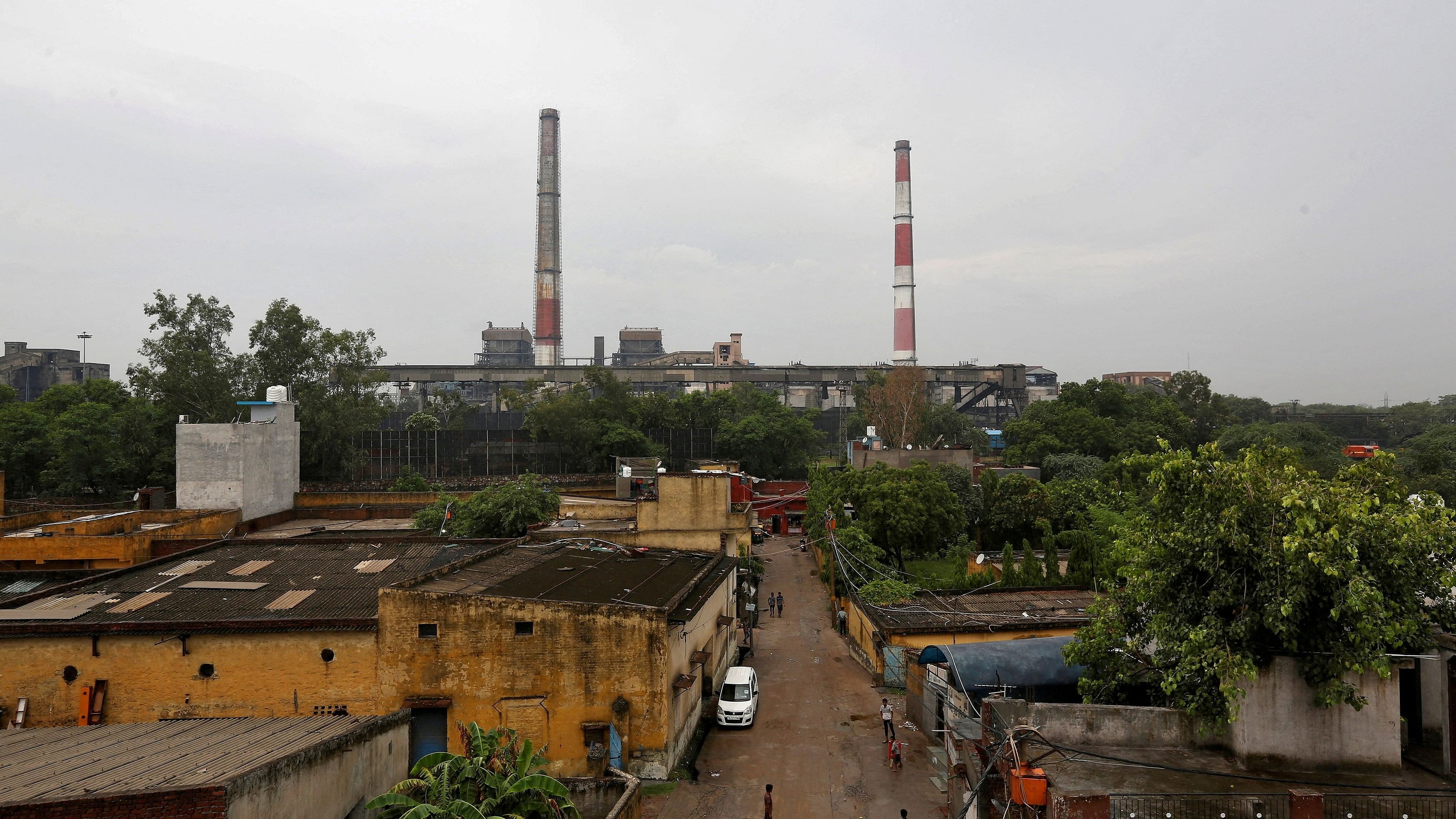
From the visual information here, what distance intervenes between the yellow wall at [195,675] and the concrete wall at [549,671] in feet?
3.47

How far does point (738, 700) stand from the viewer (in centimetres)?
1745

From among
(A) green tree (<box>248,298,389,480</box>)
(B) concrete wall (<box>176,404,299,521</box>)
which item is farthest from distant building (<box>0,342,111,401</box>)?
(B) concrete wall (<box>176,404,299,521</box>)

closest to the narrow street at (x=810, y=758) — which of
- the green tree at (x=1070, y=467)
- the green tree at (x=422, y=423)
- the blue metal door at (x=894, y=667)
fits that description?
the blue metal door at (x=894, y=667)

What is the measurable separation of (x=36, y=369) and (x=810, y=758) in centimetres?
10176

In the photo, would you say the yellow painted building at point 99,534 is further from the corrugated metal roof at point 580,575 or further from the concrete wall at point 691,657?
the concrete wall at point 691,657

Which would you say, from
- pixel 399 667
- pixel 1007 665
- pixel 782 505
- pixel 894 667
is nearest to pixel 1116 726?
pixel 1007 665

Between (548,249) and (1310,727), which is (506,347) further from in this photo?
(1310,727)

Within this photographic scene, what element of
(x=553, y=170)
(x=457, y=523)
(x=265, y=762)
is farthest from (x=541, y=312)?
(x=265, y=762)

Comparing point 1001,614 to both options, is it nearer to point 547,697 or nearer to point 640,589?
point 640,589

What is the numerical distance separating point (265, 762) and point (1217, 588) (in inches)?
446

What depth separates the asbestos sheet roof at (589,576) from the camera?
16.3 metres

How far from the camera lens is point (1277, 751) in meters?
9.23

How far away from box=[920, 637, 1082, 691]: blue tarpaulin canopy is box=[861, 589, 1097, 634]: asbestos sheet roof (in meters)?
2.45

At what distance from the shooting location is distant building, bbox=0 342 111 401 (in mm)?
84062
